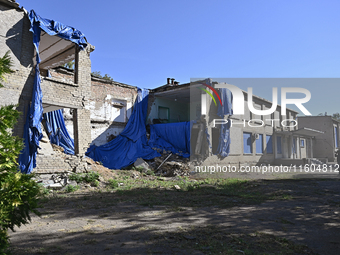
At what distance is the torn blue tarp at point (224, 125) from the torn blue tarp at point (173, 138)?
2412 mm

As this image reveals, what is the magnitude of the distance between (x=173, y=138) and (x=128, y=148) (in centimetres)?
321

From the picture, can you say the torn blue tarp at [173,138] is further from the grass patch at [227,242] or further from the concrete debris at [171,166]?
the grass patch at [227,242]

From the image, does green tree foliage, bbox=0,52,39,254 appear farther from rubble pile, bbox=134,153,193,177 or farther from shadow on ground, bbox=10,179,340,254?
rubble pile, bbox=134,153,193,177

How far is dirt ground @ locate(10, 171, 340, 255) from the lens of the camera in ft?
12.8

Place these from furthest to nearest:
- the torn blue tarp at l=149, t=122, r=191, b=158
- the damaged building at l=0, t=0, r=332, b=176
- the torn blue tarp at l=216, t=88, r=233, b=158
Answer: the torn blue tarp at l=216, t=88, r=233, b=158 → the torn blue tarp at l=149, t=122, r=191, b=158 → the damaged building at l=0, t=0, r=332, b=176

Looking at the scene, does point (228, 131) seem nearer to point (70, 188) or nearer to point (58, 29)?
point (70, 188)

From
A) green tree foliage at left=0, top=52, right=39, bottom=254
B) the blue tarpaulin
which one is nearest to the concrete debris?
the blue tarpaulin

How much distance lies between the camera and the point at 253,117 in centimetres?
2306

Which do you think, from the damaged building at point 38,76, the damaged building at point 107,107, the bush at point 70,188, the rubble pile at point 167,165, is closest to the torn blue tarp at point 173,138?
the rubble pile at point 167,165

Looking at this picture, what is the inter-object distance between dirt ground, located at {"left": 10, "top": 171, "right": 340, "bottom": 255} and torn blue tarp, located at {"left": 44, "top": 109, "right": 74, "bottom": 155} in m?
6.74

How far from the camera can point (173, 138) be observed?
60.0 ft

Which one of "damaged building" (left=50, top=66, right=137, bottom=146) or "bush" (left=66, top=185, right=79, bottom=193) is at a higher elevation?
"damaged building" (left=50, top=66, right=137, bottom=146)

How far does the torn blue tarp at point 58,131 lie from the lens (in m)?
14.2

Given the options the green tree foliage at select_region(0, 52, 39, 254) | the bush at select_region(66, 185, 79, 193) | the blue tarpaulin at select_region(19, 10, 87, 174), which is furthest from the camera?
the bush at select_region(66, 185, 79, 193)
